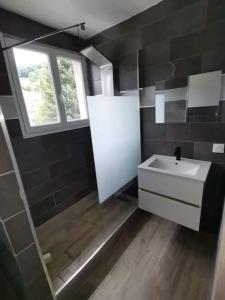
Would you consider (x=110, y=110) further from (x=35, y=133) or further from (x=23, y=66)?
(x=23, y=66)

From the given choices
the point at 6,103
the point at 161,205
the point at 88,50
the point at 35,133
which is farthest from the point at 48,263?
the point at 88,50

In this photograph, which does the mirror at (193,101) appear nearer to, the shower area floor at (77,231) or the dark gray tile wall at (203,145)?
the dark gray tile wall at (203,145)

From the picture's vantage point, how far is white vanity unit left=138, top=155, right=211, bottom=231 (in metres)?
1.31

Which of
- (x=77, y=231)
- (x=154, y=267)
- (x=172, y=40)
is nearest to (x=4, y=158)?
(x=77, y=231)

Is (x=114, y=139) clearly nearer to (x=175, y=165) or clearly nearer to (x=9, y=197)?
(x=175, y=165)

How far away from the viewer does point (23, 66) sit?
1617mm

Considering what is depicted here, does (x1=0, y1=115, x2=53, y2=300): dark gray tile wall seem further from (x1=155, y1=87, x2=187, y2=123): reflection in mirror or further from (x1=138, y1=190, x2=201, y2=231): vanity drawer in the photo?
(x1=155, y1=87, x2=187, y2=123): reflection in mirror

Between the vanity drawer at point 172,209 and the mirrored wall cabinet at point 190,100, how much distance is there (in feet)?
2.72

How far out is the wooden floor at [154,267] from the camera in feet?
4.00

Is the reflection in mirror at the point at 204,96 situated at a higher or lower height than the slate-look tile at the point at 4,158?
higher

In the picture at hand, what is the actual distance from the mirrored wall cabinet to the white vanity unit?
0.46 metres

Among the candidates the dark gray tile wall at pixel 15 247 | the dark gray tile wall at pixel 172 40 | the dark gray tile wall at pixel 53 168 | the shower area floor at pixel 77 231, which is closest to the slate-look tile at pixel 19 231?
the dark gray tile wall at pixel 15 247

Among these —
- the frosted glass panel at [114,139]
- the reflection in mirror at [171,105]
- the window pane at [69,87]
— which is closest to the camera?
the frosted glass panel at [114,139]

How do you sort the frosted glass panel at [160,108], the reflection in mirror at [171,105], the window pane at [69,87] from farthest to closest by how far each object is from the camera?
1. the window pane at [69,87]
2. the frosted glass panel at [160,108]
3. the reflection in mirror at [171,105]
